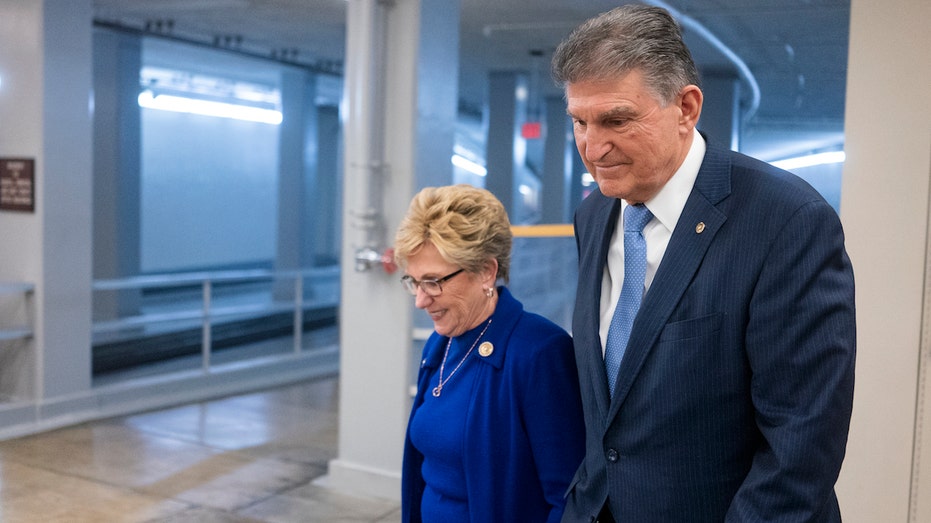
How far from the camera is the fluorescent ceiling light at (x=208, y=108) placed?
47.9ft

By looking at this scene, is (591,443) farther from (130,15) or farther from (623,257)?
(130,15)

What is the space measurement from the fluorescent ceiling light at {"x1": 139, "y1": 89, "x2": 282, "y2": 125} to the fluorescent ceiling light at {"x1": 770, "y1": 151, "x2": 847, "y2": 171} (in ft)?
36.9

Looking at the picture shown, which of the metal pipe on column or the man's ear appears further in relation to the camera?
the metal pipe on column

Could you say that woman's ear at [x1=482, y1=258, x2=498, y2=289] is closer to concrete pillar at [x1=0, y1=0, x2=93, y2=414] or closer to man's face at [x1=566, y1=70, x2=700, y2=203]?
man's face at [x1=566, y1=70, x2=700, y2=203]

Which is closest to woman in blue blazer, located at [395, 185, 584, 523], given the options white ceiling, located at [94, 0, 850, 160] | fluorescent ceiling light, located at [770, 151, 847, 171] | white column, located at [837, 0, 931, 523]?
white column, located at [837, 0, 931, 523]

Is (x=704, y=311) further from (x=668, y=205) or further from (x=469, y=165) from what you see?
(x=469, y=165)

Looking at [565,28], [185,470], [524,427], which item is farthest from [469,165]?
[524,427]

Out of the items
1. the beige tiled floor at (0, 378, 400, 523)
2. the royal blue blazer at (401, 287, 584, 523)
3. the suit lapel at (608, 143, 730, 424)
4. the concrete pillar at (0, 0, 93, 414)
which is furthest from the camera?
the concrete pillar at (0, 0, 93, 414)

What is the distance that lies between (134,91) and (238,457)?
21.3ft

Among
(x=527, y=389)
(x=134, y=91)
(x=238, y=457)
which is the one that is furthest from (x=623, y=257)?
(x=134, y=91)

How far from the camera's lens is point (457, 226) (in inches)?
75.3

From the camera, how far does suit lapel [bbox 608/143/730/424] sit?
1.28m

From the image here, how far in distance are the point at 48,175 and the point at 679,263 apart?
224 inches

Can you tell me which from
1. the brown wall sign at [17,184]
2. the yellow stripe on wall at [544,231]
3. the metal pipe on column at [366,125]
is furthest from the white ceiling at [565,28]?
the metal pipe on column at [366,125]
